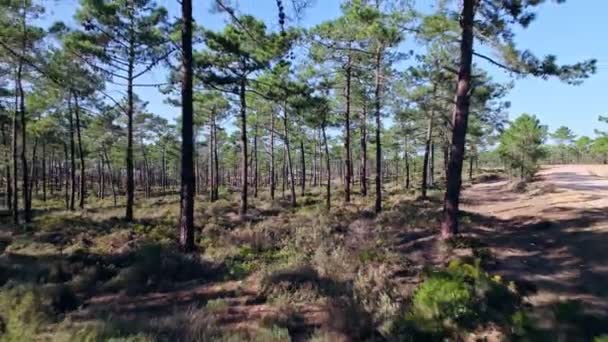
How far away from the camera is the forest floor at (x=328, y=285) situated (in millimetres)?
5164

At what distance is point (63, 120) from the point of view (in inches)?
1221

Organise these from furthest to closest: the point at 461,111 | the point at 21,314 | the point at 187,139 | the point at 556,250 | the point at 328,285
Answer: the point at 461,111, the point at 187,139, the point at 556,250, the point at 328,285, the point at 21,314

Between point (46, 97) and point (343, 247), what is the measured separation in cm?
2399

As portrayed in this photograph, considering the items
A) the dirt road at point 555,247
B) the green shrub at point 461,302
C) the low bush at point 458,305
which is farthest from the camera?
the dirt road at point 555,247

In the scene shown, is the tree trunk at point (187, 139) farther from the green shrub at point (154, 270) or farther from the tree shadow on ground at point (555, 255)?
the tree shadow on ground at point (555, 255)

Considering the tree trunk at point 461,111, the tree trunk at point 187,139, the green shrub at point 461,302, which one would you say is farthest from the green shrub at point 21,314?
the tree trunk at point 461,111

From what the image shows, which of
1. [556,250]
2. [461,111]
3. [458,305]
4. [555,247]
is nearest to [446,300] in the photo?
[458,305]

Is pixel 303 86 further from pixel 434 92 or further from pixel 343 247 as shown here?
pixel 343 247

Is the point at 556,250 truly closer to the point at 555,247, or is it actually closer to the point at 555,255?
the point at 555,247

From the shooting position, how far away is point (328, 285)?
23.1 feet

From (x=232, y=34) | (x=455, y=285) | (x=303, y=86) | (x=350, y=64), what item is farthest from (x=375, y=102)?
(x=455, y=285)

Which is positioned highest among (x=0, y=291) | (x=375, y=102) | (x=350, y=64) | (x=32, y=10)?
(x=32, y=10)

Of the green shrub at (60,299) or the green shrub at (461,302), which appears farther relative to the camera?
the green shrub at (60,299)

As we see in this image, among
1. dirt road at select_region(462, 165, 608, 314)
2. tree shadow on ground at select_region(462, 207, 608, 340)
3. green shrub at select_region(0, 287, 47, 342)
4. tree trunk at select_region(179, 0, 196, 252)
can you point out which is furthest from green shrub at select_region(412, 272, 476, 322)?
tree trunk at select_region(179, 0, 196, 252)
